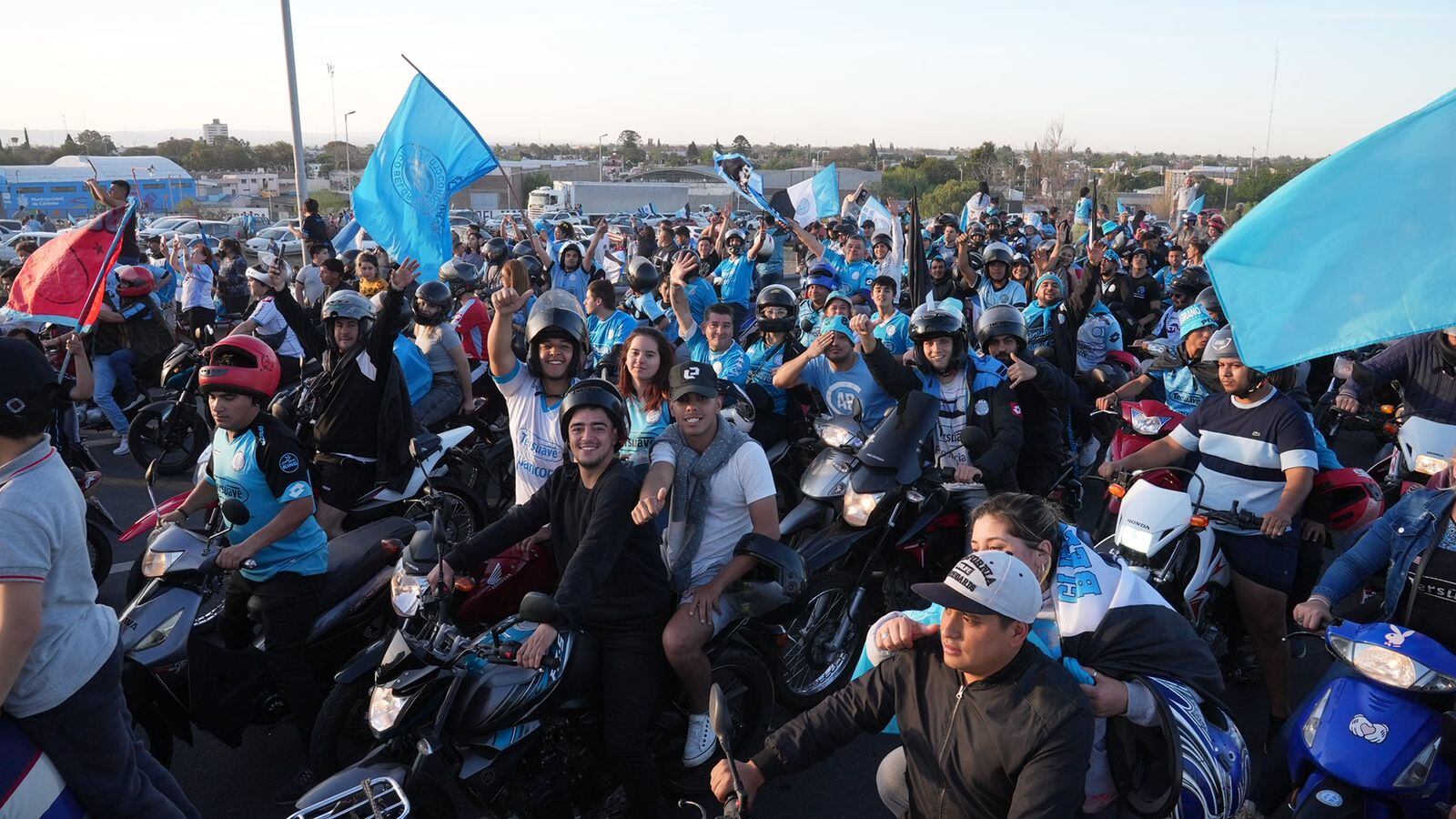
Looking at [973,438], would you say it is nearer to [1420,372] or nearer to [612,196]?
[1420,372]

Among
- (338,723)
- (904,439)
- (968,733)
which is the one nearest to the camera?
(968,733)

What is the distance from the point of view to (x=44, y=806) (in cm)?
266

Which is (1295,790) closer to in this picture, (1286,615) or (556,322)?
(1286,615)

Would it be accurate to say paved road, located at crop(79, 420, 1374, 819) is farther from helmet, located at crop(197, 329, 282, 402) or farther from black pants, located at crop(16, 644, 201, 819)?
helmet, located at crop(197, 329, 282, 402)

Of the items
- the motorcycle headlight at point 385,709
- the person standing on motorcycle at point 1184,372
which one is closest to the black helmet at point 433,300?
the motorcycle headlight at point 385,709

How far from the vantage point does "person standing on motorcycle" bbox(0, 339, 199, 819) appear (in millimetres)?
2514

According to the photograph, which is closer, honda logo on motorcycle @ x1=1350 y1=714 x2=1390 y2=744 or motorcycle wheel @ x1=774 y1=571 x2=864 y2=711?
honda logo on motorcycle @ x1=1350 y1=714 x2=1390 y2=744

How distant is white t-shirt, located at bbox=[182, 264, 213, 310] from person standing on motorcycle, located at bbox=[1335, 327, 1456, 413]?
1146cm

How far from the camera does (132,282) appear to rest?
29.9 ft

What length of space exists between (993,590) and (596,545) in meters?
1.69

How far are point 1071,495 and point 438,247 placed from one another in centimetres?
568

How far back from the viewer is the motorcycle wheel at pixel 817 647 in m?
5.00

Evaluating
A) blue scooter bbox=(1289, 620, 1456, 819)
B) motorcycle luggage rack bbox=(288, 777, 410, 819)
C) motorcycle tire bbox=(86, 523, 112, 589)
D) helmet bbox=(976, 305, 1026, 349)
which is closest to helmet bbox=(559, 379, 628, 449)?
motorcycle luggage rack bbox=(288, 777, 410, 819)

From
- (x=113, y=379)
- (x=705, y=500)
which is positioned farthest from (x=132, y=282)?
(x=705, y=500)
